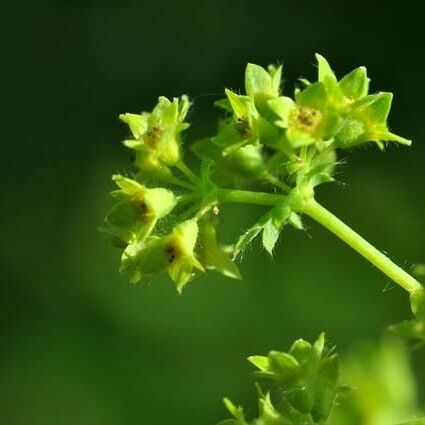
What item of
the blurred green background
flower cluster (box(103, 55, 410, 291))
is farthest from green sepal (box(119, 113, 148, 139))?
the blurred green background

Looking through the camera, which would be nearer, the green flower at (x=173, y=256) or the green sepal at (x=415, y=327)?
the green sepal at (x=415, y=327)

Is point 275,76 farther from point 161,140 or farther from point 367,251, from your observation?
point 367,251

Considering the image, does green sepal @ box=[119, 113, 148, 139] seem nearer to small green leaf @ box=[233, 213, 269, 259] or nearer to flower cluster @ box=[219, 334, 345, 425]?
small green leaf @ box=[233, 213, 269, 259]

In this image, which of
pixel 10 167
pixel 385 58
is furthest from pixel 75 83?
pixel 385 58

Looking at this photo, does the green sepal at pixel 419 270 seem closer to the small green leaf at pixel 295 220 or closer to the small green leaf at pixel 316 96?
the small green leaf at pixel 295 220

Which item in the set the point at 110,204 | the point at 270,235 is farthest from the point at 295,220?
the point at 110,204

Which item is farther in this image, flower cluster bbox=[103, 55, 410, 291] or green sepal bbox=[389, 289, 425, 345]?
flower cluster bbox=[103, 55, 410, 291]

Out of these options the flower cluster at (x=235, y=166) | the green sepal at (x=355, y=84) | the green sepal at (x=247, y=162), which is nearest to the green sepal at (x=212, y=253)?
the flower cluster at (x=235, y=166)
